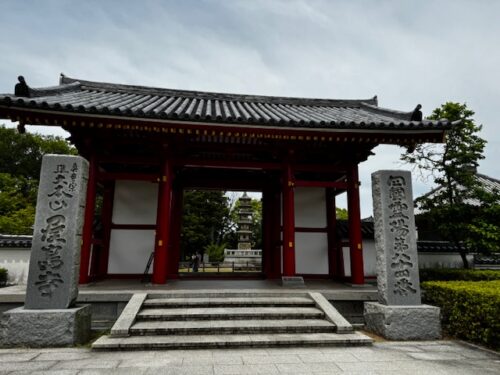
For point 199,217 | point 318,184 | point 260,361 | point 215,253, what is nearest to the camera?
point 260,361

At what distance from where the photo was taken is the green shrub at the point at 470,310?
200 inches

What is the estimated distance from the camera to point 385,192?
6.45 meters

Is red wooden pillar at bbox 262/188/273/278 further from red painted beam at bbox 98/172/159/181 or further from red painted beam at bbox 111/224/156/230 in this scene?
red painted beam at bbox 98/172/159/181

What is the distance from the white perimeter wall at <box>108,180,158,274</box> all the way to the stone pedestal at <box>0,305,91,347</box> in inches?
167

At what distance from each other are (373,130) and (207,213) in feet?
80.3

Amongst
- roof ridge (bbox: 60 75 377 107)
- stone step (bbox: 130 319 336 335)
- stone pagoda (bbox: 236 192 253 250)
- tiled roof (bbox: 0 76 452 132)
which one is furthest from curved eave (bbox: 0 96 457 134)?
stone pagoda (bbox: 236 192 253 250)

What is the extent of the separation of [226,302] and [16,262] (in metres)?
11.3

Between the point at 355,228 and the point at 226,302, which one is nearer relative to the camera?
the point at 226,302

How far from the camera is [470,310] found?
18.3ft

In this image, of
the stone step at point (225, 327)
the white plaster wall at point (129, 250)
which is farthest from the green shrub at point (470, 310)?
the white plaster wall at point (129, 250)

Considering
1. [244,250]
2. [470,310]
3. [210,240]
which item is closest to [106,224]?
[470,310]

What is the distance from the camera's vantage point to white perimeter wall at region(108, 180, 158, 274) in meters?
9.34

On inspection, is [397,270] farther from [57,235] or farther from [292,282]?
[57,235]

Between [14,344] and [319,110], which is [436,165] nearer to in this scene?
[319,110]
